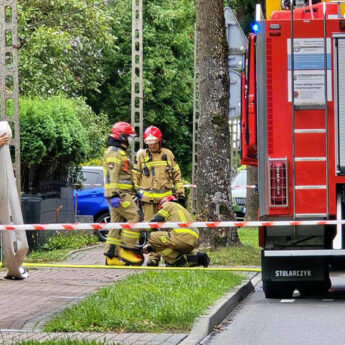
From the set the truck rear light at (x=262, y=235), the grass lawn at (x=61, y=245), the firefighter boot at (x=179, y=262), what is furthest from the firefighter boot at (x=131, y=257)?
the truck rear light at (x=262, y=235)

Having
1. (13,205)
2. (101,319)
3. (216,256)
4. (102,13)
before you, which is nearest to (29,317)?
(101,319)

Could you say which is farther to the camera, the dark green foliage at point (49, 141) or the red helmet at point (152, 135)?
the dark green foliage at point (49, 141)

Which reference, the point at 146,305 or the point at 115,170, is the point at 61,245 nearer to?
the point at 115,170

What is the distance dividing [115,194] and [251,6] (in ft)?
58.0

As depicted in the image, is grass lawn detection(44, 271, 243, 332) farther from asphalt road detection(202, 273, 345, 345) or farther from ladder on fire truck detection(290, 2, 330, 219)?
ladder on fire truck detection(290, 2, 330, 219)

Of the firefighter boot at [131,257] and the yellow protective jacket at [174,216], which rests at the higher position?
the yellow protective jacket at [174,216]

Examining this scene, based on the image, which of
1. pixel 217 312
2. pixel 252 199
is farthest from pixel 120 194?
pixel 252 199

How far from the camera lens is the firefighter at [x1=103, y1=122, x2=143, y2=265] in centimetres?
1672

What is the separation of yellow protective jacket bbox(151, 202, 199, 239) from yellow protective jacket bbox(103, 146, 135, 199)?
82 centimetres

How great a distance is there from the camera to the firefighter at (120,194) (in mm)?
16719

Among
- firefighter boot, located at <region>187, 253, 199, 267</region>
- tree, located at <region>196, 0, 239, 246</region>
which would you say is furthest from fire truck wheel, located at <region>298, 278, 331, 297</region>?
tree, located at <region>196, 0, 239, 246</region>

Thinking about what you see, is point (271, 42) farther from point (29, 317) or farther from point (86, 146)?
point (86, 146)

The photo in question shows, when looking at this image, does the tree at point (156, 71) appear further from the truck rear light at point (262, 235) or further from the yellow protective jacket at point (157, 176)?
the truck rear light at point (262, 235)

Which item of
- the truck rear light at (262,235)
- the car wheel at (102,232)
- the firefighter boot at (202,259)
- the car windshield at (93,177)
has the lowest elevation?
the car wheel at (102,232)
